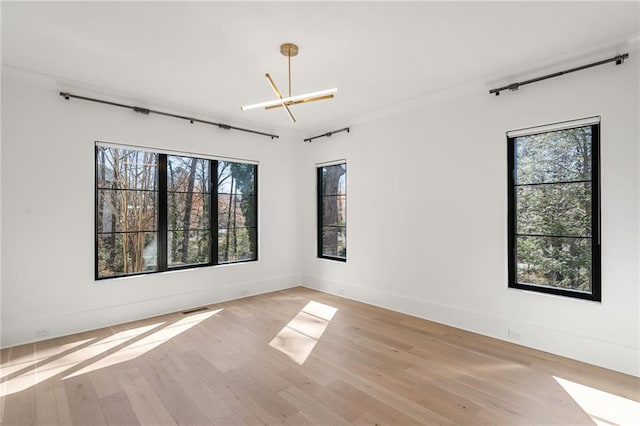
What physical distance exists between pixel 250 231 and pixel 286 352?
8.84 feet

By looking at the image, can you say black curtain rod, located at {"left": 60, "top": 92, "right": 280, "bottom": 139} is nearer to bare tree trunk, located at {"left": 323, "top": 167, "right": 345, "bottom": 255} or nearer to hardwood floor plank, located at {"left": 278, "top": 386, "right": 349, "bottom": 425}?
bare tree trunk, located at {"left": 323, "top": 167, "right": 345, "bottom": 255}

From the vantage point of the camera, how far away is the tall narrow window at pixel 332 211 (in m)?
5.43

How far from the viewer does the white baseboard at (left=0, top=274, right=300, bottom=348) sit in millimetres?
3451

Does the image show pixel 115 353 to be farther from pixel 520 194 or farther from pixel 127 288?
pixel 520 194

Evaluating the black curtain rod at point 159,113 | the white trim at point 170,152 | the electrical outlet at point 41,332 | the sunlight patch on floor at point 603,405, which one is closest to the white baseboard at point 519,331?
the sunlight patch on floor at point 603,405

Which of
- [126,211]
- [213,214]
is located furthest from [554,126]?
[126,211]

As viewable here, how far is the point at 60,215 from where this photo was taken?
3.69 metres

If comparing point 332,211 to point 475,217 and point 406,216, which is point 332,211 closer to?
point 406,216

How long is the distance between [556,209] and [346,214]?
2.81 metres

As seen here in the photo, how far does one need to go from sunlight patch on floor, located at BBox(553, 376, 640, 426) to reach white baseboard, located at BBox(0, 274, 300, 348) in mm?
4154

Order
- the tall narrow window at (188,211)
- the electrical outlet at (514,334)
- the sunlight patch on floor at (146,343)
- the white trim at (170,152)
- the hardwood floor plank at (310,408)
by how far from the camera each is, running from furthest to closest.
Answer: the tall narrow window at (188,211) < the white trim at (170,152) < the electrical outlet at (514,334) < the sunlight patch on floor at (146,343) < the hardwood floor plank at (310,408)

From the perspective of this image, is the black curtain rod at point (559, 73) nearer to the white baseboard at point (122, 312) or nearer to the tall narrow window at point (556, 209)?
the tall narrow window at point (556, 209)

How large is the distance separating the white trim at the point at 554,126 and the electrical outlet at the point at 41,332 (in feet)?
17.9

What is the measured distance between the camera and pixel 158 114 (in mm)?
4387
